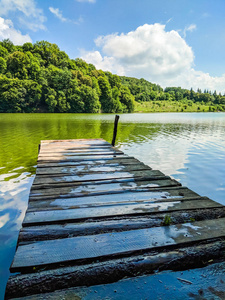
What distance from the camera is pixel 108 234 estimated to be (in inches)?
88.5

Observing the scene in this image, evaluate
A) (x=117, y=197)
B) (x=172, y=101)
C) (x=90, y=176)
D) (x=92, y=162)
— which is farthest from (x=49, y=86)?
(x=172, y=101)

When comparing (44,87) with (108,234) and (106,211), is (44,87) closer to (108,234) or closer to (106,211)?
(106,211)

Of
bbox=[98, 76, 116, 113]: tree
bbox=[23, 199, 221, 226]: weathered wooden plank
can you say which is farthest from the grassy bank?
bbox=[23, 199, 221, 226]: weathered wooden plank

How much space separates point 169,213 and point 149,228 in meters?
0.53

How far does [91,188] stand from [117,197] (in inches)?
26.8

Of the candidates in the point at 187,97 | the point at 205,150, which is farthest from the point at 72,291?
the point at 187,97

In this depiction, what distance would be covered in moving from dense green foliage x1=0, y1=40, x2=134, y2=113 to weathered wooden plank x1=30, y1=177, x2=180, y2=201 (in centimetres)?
6870

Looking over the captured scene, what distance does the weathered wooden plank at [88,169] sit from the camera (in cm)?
488

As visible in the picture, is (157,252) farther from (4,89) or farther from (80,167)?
(4,89)

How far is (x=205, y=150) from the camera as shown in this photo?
522 inches

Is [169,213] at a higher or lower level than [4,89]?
lower

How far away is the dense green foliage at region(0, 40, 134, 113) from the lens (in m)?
65.0

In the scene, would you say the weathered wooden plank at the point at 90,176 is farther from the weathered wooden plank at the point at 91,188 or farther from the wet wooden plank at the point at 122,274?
the wet wooden plank at the point at 122,274

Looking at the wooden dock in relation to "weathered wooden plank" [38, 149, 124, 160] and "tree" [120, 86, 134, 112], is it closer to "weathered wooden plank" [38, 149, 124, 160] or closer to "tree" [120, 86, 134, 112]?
"weathered wooden plank" [38, 149, 124, 160]
